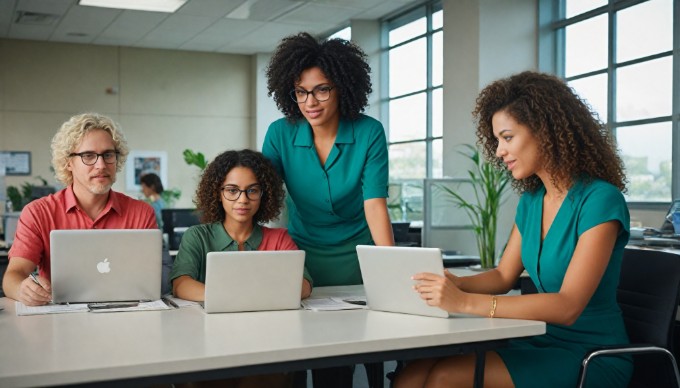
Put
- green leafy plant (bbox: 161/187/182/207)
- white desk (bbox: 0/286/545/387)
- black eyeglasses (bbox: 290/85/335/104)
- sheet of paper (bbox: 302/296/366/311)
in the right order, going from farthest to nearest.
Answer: green leafy plant (bbox: 161/187/182/207)
black eyeglasses (bbox: 290/85/335/104)
sheet of paper (bbox: 302/296/366/311)
white desk (bbox: 0/286/545/387)

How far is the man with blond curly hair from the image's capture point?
7.66ft

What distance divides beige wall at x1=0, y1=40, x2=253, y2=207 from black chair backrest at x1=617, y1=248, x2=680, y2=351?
996 cm

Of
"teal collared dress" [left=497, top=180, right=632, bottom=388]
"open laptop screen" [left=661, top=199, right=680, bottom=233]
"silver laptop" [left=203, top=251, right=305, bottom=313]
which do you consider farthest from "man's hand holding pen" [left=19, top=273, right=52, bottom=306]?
"open laptop screen" [left=661, top=199, right=680, bottom=233]

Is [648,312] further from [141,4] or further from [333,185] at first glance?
[141,4]

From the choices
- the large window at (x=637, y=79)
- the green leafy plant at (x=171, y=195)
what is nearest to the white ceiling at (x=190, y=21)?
the green leafy plant at (x=171, y=195)

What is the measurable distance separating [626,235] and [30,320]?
1.56 m

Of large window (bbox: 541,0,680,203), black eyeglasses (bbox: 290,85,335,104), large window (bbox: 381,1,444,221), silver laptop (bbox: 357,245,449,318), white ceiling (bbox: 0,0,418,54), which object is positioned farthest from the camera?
white ceiling (bbox: 0,0,418,54)

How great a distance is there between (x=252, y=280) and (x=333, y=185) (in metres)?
0.64

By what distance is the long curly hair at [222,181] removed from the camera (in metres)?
2.46

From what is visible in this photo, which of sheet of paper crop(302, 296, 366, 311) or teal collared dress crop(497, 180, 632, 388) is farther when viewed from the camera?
sheet of paper crop(302, 296, 366, 311)

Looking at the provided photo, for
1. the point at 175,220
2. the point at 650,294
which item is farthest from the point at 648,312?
the point at 175,220

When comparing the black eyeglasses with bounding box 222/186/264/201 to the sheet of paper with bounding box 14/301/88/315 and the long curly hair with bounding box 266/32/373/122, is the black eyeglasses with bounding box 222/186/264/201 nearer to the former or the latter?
the long curly hair with bounding box 266/32/373/122

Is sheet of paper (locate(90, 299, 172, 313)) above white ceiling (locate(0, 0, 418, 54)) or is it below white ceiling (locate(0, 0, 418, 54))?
below

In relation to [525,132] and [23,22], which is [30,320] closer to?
[525,132]
